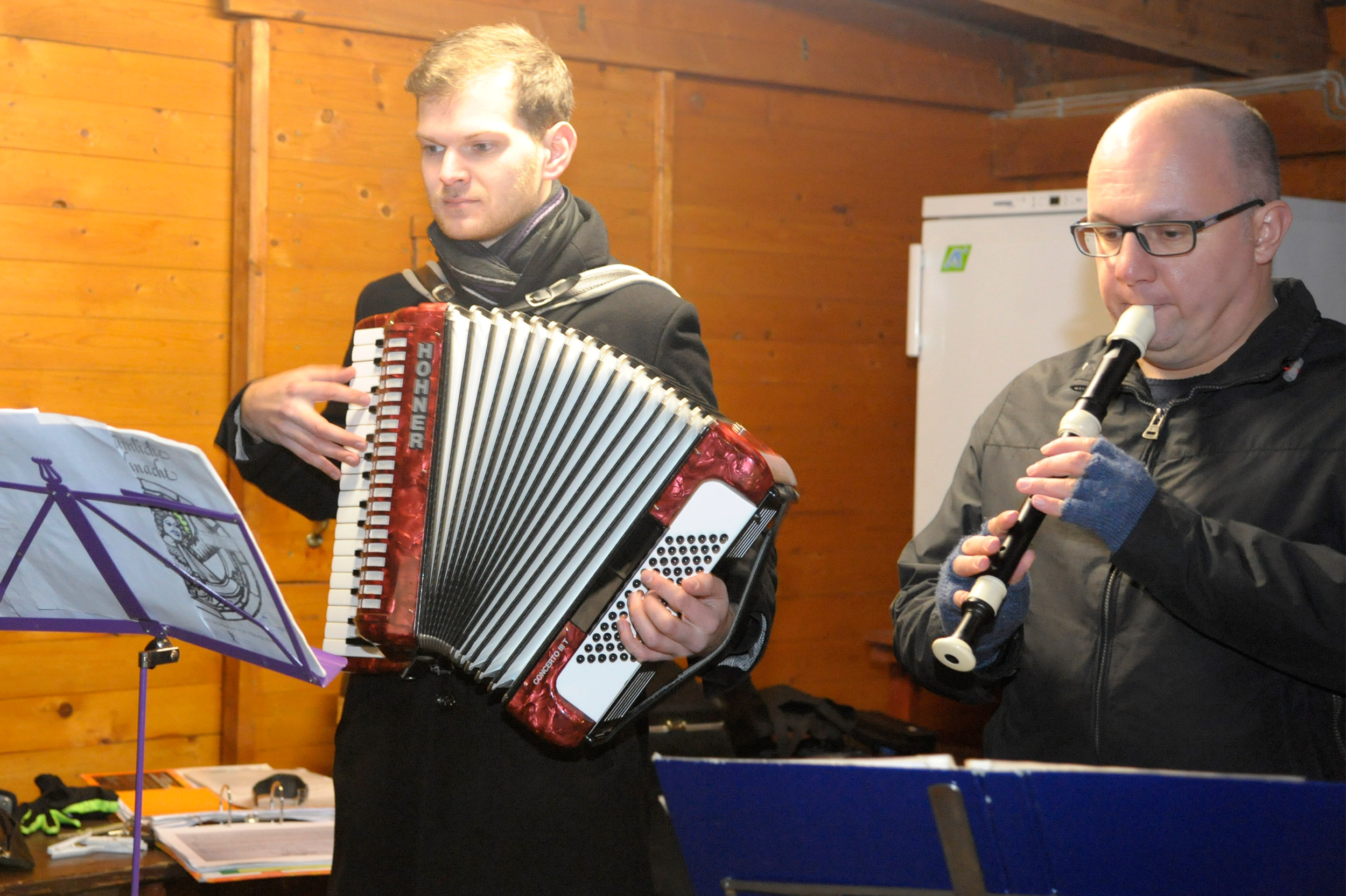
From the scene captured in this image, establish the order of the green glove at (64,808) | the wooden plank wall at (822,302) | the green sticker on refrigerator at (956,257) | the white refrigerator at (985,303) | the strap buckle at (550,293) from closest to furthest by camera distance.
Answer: the strap buckle at (550,293), the green glove at (64,808), the white refrigerator at (985,303), the green sticker on refrigerator at (956,257), the wooden plank wall at (822,302)

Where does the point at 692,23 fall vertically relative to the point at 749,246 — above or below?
above

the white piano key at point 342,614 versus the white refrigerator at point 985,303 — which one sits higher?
the white refrigerator at point 985,303

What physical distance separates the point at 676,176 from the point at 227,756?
2.08 meters

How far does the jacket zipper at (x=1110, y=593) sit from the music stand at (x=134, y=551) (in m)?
0.83

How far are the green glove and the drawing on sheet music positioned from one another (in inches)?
43.8

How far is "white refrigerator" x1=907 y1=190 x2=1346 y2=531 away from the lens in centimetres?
362

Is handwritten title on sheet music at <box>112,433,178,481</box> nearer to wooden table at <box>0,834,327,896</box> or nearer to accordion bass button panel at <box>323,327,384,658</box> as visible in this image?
accordion bass button panel at <box>323,327,384,658</box>

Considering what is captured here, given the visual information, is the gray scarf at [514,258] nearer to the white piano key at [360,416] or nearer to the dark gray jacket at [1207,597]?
the white piano key at [360,416]

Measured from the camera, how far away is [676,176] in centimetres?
387

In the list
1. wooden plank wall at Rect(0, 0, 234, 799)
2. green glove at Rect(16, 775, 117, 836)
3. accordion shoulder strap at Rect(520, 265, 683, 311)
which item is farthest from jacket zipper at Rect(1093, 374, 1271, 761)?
wooden plank wall at Rect(0, 0, 234, 799)

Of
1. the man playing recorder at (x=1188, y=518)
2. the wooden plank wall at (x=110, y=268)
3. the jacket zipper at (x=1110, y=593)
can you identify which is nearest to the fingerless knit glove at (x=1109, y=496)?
the man playing recorder at (x=1188, y=518)

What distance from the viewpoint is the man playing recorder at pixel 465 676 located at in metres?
1.49

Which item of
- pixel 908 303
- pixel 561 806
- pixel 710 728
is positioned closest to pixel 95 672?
pixel 710 728

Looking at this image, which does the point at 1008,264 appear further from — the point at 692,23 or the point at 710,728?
the point at 710,728
